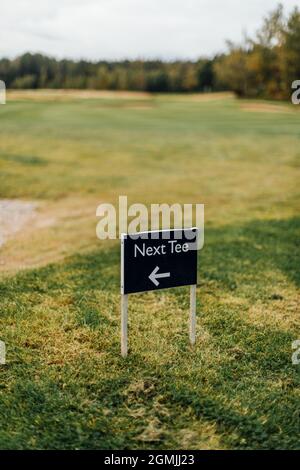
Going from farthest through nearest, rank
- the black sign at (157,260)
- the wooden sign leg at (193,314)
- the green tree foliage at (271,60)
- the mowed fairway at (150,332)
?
the green tree foliage at (271,60) → the wooden sign leg at (193,314) → the black sign at (157,260) → the mowed fairway at (150,332)

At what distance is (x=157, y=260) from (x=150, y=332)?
0.88m

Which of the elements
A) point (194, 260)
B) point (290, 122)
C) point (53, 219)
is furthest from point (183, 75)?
point (194, 260)

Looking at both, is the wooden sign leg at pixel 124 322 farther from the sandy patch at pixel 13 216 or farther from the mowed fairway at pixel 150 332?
the sandy patch at pixel 13 216

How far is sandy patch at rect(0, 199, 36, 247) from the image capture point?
851 centimetres

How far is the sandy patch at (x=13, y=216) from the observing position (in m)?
8.51

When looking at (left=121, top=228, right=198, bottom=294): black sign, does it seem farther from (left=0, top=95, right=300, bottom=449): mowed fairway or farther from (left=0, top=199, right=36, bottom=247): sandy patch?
(left=0, top=199, right=36, bottom=247): sandy patch

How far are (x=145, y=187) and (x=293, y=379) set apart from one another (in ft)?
27.6

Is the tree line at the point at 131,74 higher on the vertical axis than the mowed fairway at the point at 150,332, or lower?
higher

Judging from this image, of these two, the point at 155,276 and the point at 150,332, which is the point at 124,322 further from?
the point at 150,332

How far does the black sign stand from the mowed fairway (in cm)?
60

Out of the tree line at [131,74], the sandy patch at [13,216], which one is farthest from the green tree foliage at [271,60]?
the sandy patch at [13,216]

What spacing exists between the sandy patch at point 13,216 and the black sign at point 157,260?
4.17 metres

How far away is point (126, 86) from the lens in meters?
54.7

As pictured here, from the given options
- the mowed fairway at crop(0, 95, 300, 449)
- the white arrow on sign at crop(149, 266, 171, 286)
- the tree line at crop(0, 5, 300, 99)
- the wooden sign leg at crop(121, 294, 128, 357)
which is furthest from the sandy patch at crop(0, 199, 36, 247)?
the tree line at crop(0, 5, 300, 99)
